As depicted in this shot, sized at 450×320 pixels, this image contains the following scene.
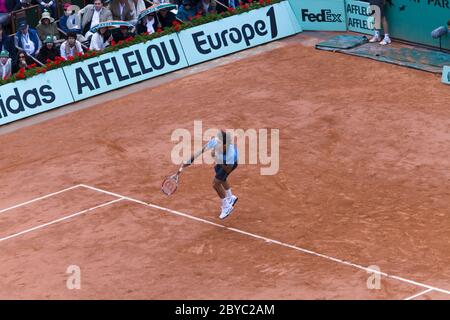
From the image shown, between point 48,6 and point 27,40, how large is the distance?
128 inches

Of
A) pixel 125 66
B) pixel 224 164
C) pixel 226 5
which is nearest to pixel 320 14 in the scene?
pixel 226 5

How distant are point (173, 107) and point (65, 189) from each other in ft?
20.3

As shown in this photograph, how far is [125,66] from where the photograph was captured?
122ft

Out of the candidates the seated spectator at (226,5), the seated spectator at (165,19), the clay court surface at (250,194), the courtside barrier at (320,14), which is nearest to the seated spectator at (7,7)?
the seated spectator at (165,19)

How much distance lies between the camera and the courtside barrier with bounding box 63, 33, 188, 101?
3625cm

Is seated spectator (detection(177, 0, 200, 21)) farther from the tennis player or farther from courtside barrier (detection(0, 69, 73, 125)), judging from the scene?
the tennis player

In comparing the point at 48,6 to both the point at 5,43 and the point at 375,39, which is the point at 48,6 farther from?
the point at 375,39

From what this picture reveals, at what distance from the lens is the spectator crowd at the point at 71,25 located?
36594 millimetres

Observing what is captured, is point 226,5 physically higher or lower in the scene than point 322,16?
higher

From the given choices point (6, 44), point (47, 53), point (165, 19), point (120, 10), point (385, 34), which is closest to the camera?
point (6, 44)

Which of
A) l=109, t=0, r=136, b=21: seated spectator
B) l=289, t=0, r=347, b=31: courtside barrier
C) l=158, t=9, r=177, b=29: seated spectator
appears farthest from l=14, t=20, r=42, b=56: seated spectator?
l=289, t=0, r=347, b=31: courtside barrier

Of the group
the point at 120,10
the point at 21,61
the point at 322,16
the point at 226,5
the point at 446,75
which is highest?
the point at 120,10

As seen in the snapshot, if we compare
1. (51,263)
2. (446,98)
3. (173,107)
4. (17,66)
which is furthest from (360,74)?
(51,263)

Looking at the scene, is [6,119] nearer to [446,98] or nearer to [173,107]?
[173,107]
